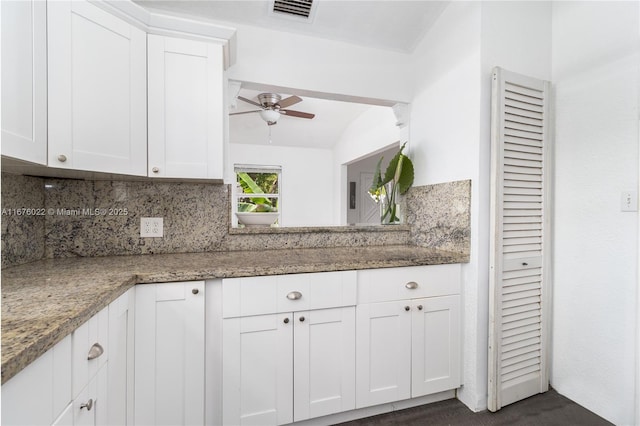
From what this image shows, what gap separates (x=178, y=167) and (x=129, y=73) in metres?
0.48

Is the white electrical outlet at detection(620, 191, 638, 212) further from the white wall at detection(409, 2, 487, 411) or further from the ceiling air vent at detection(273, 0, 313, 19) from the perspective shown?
the ceiling air vent at detection(273, 0, 313, 19)

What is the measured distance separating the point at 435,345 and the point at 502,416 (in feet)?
1.69

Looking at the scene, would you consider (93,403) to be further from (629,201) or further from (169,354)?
(629,201)

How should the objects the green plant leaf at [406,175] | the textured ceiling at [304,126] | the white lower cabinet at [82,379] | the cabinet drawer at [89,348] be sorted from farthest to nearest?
the textured ceiling at [304,126] → the green plant leaf at [406,175] → the cabinet drawer at [89,348] → the white lower cabinet at [82,379]

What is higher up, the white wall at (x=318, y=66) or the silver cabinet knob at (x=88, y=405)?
the white wall at (x=318, y=66)

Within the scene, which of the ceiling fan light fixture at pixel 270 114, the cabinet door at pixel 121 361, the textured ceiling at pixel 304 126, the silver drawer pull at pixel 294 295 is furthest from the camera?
the textured ceiling at pixel 304 126

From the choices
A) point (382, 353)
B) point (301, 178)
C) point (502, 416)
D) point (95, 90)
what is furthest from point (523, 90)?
point (301, 178)

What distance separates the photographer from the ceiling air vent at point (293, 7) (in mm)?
1881

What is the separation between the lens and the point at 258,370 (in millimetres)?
1450

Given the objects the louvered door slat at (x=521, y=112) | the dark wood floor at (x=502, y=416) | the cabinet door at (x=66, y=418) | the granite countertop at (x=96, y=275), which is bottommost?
the dark wood floor at (x=502, y=416)

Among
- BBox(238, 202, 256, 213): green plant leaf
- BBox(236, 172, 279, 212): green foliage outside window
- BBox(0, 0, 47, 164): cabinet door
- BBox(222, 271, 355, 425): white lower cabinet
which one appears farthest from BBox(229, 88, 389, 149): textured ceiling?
BBox(222, 271, 355, 425): white lower cabinet

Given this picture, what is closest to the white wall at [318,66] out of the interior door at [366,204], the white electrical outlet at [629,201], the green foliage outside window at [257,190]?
the green foliage outside window at [257,190]

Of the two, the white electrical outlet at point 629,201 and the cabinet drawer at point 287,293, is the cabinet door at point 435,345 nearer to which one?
the cabinet drawer at point 287,293

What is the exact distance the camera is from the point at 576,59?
181cm
